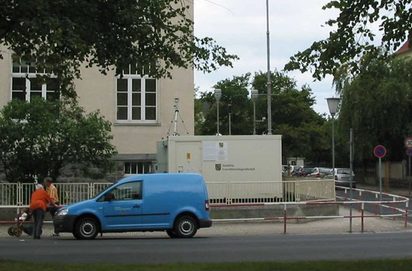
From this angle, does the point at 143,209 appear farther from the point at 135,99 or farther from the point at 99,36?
→ the point at 135,99

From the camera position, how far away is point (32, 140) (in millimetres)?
23906

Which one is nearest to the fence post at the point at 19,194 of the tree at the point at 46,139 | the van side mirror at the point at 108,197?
the tree at the point at 46,139

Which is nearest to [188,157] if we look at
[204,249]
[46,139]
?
[46,139]

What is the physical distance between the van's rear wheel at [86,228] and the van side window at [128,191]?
3.00ft

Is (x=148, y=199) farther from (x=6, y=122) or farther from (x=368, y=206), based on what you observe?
(x=368, y=206)

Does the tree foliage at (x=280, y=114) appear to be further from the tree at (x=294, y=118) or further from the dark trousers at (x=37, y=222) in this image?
the dark trousers at (x=37, y=222)

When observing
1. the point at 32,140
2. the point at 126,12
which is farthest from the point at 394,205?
the point at 126,12

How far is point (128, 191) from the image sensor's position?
18.2 metres

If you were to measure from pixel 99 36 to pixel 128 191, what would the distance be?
776cm

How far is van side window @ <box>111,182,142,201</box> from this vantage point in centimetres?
1816

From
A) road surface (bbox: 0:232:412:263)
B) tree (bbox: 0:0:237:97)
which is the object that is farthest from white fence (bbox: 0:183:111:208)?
tree (bbox: 0:0:237:97)

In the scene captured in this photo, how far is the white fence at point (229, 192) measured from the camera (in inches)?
898

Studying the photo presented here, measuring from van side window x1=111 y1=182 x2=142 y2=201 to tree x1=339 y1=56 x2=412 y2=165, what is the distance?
2805 cm

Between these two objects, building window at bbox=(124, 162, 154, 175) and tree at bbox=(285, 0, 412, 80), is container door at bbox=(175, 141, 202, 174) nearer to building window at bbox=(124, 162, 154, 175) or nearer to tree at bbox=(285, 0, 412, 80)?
building window at bbox=(124, 162, 154, 175)
